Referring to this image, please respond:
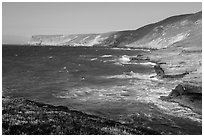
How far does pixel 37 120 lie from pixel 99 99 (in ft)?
81.0

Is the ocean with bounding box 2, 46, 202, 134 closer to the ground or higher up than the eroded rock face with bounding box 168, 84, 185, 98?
closer to the ground

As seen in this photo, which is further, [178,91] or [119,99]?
[119,99]

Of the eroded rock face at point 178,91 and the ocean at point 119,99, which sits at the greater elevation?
the eroded rock face at point 178,91

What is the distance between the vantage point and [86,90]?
5350 centimetres

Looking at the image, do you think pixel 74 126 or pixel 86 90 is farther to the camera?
pixel 86 90

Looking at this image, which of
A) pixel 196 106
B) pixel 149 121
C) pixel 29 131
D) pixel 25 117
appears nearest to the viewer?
pixel 29 131

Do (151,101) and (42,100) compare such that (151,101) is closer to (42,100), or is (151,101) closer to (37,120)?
(42,100)

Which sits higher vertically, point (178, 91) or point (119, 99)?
point (178, 91)

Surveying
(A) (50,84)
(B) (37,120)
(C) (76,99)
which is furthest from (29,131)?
(A) (50,84)

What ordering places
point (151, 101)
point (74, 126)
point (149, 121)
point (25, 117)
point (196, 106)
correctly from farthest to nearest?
point (151, 101) → point (196, 106) → point (149, 121) → point (25, 117) → point (74, 126)

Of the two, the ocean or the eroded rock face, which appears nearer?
the ocean

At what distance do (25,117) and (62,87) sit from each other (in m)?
35.1

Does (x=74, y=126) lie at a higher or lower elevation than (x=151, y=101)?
higher

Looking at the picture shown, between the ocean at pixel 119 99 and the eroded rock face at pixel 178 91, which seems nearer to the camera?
the ocean at pixel 119 99
